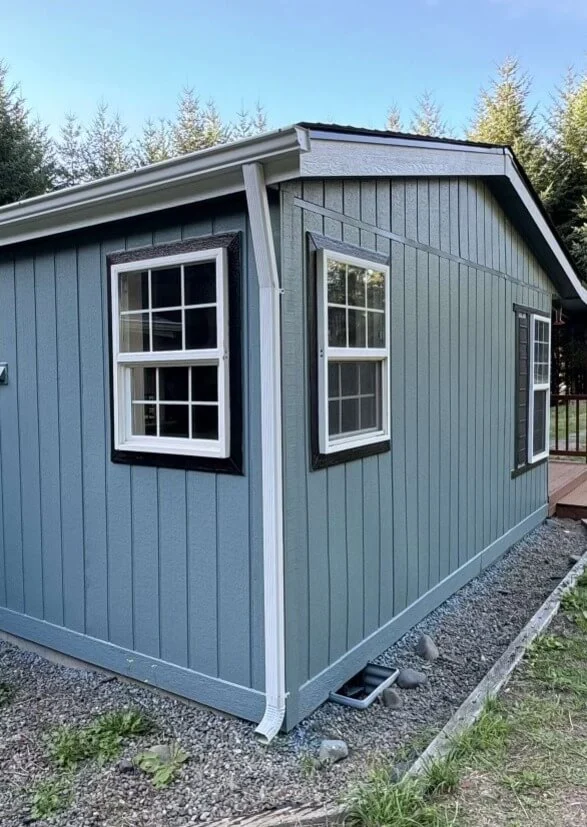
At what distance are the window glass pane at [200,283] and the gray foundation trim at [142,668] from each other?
1773 millimetres

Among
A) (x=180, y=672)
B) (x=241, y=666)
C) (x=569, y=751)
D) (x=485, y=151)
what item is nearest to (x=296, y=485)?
(x=241, y=666)

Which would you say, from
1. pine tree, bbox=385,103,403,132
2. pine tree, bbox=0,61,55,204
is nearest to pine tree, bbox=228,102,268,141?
pine tree, bbox=385,103,403,132

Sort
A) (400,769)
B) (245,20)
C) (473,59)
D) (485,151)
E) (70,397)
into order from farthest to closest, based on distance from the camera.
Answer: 1. (473,59)
2. (245,20)
3. (485,151)
4. (70,397)
5. (400,769)

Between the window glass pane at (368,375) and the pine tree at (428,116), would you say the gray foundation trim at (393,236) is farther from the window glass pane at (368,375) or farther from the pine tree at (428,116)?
the pine tree at (428,116)

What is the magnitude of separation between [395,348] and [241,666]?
192cm

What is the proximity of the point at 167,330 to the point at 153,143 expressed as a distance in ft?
59.0

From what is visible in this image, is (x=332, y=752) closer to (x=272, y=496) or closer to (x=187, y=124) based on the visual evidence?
(x=272, y=496)

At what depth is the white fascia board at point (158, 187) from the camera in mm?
2412

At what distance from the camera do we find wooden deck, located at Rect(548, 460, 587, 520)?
6980mm

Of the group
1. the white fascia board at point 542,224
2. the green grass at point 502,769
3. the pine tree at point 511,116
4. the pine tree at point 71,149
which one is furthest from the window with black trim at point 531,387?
the pine tree at point 71,149

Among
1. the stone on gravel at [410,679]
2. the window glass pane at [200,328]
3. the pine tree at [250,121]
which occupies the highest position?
the pine tree at [250,121]

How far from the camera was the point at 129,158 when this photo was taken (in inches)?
747

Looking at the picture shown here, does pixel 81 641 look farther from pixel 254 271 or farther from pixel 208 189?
pixel 208 189

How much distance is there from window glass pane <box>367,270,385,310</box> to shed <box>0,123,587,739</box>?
0.04 feet
